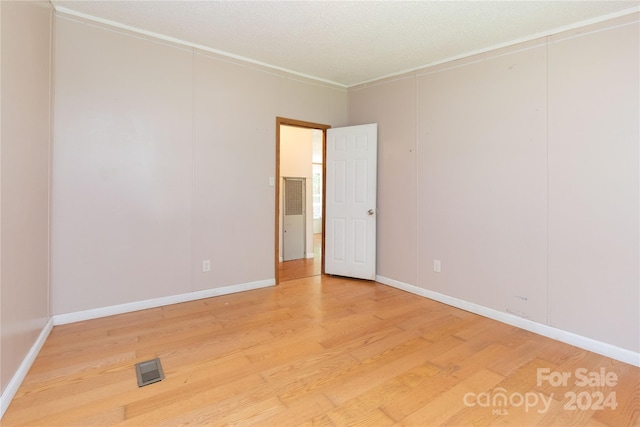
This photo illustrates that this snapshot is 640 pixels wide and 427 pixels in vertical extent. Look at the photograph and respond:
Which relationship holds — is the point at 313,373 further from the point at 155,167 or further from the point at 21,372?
the point at 155,167

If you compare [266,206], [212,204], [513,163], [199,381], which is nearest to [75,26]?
[212,204]

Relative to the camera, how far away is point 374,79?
4.12 metres

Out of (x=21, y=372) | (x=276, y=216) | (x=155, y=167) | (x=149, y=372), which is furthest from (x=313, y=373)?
(x=155, y=167)

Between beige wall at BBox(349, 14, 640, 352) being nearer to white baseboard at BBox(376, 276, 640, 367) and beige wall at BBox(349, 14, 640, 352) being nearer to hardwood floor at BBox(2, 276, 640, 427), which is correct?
white baseboard at BBox(376, 276, 640, 367)

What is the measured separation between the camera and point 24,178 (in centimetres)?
203

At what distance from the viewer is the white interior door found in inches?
161

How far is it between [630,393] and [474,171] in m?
1.97

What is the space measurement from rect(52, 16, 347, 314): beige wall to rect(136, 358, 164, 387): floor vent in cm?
111

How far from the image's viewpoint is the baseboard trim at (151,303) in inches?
110

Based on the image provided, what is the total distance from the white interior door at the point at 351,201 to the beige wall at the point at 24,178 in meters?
2.95

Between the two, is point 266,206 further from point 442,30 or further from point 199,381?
point 442,30

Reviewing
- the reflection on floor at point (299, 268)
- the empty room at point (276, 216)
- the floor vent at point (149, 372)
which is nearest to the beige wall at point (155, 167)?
the empty room at point (276, 216)

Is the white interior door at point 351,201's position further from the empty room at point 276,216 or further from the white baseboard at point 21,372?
Result: the white baseboard at point 21,372

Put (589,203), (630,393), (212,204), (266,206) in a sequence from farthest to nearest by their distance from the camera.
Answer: (266,206), (212,204), (589,203), (630,393)
